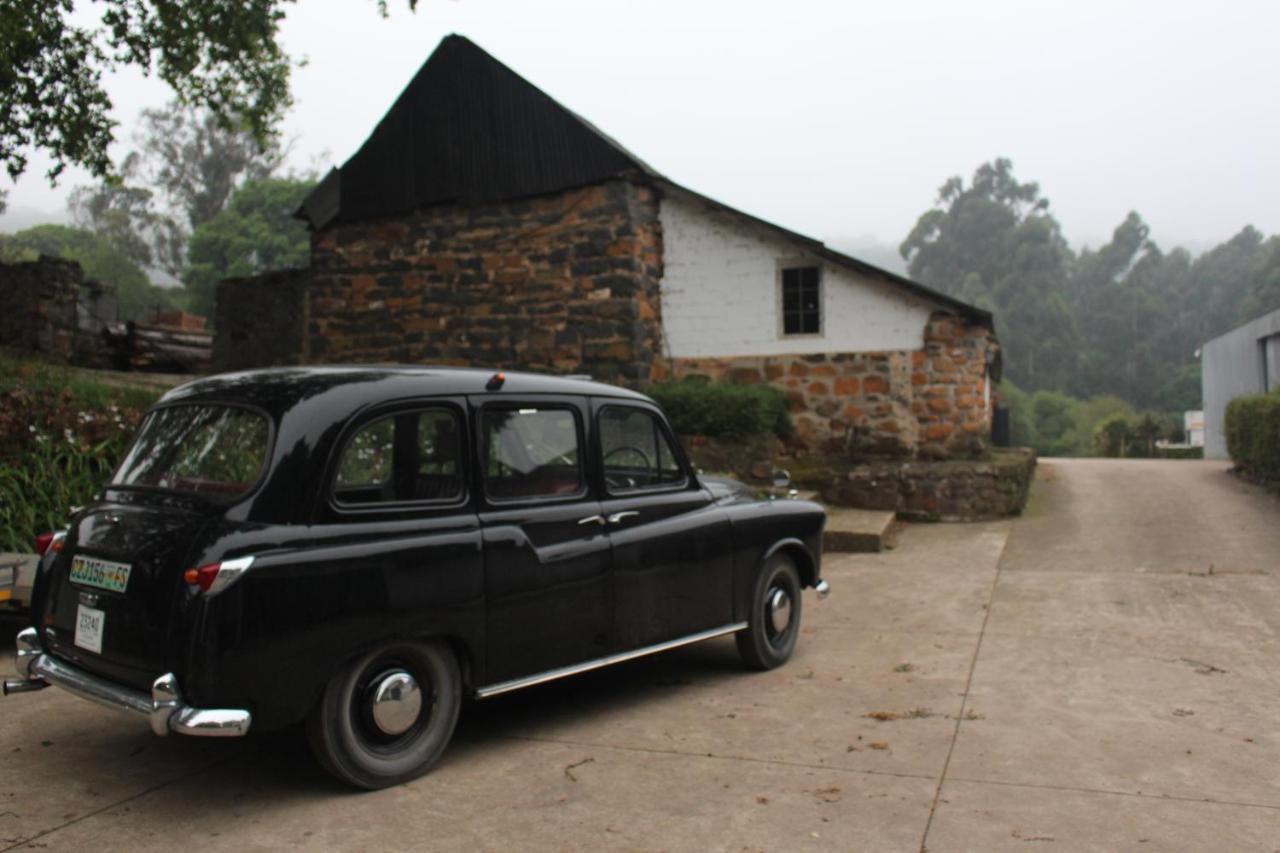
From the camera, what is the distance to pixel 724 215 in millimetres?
13336

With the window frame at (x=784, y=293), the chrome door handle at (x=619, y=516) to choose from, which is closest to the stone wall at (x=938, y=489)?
the window frame at (x=784, y=293)

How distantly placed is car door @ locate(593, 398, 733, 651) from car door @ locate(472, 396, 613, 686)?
122 millimetres

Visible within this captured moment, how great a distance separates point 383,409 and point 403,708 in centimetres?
118

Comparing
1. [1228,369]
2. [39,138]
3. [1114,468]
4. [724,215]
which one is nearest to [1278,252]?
[1228,369]

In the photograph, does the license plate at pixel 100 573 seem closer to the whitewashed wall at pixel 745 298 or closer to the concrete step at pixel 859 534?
the concrete step at pixel 859 534

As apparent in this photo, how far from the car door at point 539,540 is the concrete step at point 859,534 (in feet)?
17.5

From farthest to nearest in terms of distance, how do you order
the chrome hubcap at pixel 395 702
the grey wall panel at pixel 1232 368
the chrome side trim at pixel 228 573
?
the grey wall panel at pixel 1232 368
the chrome hubcap at pixel 395 702
the chrome side trim at pixel 228 573

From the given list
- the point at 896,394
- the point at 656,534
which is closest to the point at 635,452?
the point at 656,534

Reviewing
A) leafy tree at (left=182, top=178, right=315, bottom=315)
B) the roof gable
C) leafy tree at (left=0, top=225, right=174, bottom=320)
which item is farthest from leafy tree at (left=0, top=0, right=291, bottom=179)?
leafy tree at (left=0, top=225, right=174, bottom=320)

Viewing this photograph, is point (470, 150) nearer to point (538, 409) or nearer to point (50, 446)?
point (50, 446)

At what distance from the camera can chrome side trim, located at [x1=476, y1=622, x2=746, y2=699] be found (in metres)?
4.23

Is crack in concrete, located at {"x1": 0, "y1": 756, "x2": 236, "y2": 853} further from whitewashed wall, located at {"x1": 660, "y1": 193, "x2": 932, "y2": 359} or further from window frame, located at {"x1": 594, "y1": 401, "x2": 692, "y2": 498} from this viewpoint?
whitewashed wall, located at {"x1": 660, "y1": 193, "x2": 932, "y2": 359}

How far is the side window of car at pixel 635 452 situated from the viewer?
5.07 m

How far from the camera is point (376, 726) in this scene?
386 cm
